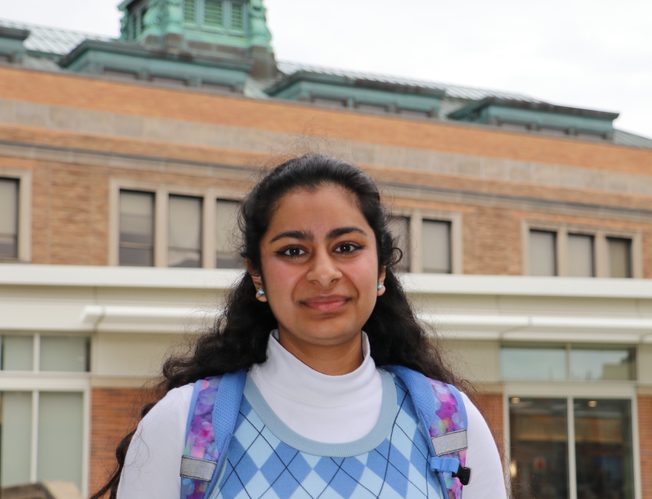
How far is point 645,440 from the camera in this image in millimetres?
19703

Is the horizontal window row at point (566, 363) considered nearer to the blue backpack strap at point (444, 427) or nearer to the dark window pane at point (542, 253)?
the dark window pane at point (542, 253)

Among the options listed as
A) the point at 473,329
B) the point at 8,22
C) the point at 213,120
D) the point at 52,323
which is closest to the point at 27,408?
the point at 52,323

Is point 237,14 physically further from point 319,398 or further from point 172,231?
point 319,398

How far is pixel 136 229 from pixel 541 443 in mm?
12415

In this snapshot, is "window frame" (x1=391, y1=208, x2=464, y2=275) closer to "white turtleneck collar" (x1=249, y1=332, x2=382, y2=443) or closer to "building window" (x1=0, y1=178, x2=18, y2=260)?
"building window" (x1=0, y1=178, x2=18, y2=260)

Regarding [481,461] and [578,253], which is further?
[578,253]

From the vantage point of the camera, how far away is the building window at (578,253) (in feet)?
110


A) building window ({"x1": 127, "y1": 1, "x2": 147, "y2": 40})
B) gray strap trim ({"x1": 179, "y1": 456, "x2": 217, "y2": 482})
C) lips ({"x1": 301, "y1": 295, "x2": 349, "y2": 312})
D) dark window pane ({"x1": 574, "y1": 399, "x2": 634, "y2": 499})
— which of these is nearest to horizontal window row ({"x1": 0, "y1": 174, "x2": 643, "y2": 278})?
dark window pane ({"x1": 574, "y1": 399, "x2": 634, "y2": 499})

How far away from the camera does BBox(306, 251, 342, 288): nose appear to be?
8.37 feet

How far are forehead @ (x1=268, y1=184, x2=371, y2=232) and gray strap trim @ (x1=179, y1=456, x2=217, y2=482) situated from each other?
473mm

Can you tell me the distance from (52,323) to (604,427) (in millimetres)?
8019

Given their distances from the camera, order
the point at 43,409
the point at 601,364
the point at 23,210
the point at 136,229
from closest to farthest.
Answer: the point at 43,409 < the point at 601,364 < the point at 23,210 < the point at 136,229

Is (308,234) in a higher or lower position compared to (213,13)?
lower

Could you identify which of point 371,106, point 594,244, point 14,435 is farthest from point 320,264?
point 371,106
